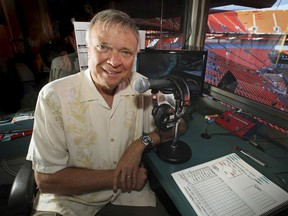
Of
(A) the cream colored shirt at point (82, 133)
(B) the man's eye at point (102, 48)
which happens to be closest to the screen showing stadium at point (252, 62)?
(A) the cream colored shirt at point (82, 133)

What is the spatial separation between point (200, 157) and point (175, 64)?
2.82 feet

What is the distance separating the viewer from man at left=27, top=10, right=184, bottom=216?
0.94 metres

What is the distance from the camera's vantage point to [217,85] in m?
1.83

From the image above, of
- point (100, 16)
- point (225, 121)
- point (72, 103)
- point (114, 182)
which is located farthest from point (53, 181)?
point (225, 121)

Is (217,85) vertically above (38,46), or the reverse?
(38,46)

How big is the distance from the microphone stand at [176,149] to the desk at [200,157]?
3 cm

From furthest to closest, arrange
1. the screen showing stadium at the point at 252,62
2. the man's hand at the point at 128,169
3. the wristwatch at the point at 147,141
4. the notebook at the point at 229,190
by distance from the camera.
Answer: the screen showing stadium at the point at 252,62 → the wristwatch at the point at 147,141 → the man's hand at the point at 128,169 → the notebook at the point at 229,190

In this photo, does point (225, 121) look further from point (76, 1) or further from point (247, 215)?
point (76, 1)

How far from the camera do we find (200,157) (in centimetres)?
109

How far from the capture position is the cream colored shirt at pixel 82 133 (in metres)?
0.94

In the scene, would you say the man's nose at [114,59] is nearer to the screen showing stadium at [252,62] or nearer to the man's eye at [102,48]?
the man's eye at [102,48]

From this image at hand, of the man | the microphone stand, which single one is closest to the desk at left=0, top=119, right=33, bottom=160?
the man

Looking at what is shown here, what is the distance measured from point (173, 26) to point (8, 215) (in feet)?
8.20

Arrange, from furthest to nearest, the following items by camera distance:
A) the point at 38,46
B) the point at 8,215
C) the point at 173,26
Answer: the point at 173,26, the point at 8,215, the point at 38,46
